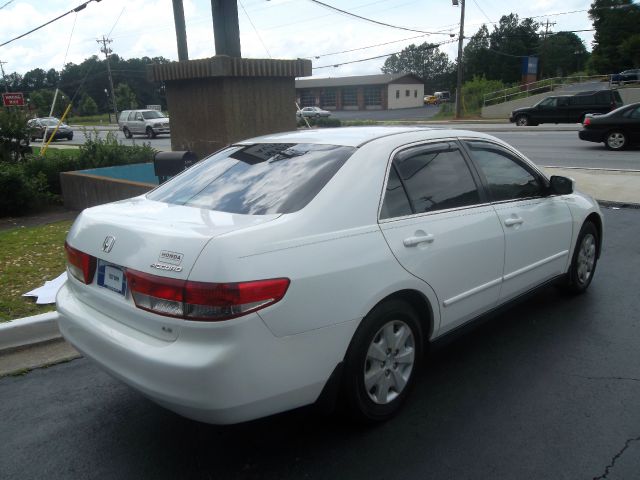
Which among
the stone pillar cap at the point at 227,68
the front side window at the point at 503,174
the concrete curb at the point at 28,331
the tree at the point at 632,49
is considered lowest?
the concrete curb at the point at 28,331

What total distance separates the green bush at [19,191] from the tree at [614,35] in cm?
6062

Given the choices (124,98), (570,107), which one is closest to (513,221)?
(570,107)

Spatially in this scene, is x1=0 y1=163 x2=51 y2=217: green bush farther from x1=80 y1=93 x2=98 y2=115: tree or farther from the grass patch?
x1=80 y1=93 x2=98 y2=115: tree

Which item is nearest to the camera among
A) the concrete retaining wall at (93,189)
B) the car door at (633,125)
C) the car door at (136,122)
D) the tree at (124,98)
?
the concrete retaining wall at (93,189)

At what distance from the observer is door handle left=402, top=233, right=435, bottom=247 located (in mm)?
3097

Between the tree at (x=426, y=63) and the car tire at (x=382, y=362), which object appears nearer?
the car tire at (x=382, y=362)

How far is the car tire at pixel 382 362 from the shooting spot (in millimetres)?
2871

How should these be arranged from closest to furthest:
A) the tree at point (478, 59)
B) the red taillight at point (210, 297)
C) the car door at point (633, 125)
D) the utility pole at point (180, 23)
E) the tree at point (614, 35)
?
the red taillight at point (210, 297) → the utility pole at point (180, 23) → the car door at point (633, 125) → the tree at point (614, 35) → the tree at point (478, 59)

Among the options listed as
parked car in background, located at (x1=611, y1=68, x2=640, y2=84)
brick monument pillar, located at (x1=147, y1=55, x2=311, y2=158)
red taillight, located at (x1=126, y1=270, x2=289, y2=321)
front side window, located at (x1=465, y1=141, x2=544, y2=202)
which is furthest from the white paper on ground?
parked car in background, located at (x1=611, y1=68, x2=640, y2=84)

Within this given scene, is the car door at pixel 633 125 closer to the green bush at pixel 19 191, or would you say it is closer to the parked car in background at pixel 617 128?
the parked car in background at pixel 617 128

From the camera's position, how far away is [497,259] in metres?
3.77

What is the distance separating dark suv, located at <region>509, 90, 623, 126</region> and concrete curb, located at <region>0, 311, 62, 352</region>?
28342 millimetres

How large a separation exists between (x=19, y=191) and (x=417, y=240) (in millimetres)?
8082

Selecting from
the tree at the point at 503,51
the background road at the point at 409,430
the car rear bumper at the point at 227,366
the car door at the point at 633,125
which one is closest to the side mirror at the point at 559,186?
the background road at the point at 409,430
